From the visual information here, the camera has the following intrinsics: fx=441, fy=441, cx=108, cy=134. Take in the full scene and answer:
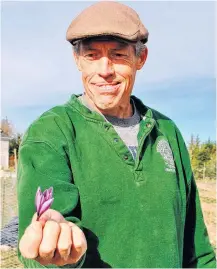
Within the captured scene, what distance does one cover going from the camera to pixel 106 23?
1484 mm

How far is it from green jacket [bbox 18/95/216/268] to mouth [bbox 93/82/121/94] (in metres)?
0.09

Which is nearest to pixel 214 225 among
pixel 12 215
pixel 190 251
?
pixel 12 215

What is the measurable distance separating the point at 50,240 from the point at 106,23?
830 millimetres

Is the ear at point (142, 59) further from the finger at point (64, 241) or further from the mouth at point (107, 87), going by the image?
the finger at point (64, 241)

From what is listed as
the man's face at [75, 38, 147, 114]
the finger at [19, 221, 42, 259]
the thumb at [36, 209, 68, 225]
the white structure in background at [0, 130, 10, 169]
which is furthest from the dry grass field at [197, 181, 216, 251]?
the white structure in background at [0, 130, 10, 169]

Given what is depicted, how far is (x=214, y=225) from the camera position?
10.0 m

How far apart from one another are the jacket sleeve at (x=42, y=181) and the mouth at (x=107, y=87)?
1.01 feet

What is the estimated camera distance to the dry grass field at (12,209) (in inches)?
251

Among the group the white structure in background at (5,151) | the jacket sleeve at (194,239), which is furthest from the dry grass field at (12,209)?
the white structure in background at (5,151)

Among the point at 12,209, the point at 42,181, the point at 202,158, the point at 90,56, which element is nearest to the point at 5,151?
the point at 202,158

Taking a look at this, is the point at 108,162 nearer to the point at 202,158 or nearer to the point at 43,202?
the point at 43,202

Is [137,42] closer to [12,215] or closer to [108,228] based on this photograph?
[108,228]

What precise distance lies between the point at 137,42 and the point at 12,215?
25.1ft

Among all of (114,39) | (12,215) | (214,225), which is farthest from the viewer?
(214,225)
